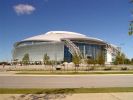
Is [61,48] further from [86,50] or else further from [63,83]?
[63,83]

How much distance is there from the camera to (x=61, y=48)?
154750 millimetres

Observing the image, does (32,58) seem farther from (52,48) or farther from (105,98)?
(105,98)

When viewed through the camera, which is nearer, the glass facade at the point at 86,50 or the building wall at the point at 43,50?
the building wall at the point at 43,50

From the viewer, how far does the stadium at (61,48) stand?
155 m

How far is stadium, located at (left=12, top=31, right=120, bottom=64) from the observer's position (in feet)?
509

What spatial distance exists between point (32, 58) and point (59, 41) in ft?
70.9

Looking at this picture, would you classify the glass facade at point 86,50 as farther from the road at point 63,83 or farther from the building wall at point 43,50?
the road at point 63,83

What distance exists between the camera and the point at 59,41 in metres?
158

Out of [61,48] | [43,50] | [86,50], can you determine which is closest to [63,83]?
[61,48]

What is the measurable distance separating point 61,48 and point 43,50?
40.0 feet

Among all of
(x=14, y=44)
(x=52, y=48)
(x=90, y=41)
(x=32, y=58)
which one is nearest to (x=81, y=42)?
(x=90, y=41)

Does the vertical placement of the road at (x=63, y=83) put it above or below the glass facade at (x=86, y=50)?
below

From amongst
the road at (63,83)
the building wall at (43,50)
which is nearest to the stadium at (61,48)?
the building wall at (43,50)

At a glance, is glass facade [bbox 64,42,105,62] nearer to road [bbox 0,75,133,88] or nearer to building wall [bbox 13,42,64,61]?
building wall [bbox 13,42,64,61]
